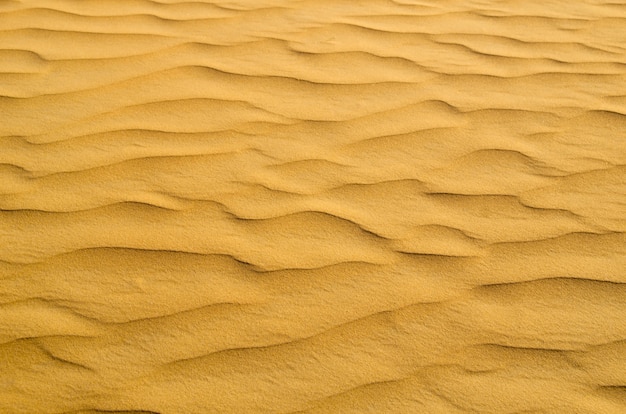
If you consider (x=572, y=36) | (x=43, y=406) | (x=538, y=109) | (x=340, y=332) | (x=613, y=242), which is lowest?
(x=43, y=406)

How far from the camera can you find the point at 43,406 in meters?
1.63

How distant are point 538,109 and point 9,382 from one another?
1.90 metres

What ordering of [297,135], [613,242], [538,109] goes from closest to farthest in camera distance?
[613,242], [297,135], [538,109]

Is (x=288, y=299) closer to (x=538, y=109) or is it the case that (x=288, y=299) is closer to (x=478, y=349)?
(x=478, y=349)

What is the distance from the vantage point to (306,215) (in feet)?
7.11

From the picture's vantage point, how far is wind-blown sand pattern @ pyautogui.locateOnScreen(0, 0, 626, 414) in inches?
68.1

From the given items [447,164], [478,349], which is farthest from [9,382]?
[447,164]

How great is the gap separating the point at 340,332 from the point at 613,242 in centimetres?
82

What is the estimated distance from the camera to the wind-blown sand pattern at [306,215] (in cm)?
173

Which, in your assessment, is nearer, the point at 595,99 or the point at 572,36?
the point at 595,99

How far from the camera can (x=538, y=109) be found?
8.91ft

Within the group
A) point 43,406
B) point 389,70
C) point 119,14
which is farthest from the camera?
point 119,14

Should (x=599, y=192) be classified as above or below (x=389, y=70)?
below

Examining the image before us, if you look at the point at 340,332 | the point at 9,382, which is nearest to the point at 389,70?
the point at 340,332
